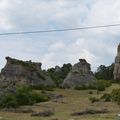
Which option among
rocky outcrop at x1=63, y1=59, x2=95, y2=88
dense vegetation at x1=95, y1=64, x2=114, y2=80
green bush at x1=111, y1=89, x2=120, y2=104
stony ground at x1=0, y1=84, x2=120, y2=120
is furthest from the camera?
dense vegetation at x1=95, y1=64, x2=114, y2=80

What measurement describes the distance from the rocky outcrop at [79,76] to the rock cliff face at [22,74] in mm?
2964

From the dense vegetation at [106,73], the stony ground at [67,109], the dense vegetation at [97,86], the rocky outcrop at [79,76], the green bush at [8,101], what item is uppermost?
the dense vegetation at [106,73]

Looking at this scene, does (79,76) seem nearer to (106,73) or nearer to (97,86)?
(97,86)

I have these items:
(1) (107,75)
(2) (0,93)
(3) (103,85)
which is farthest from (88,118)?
(1) (107,75)

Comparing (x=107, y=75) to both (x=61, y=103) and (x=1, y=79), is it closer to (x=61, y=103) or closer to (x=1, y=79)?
(x=1, y=79)

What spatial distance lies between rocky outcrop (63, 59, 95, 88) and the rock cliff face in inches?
117

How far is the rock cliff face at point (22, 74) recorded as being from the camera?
6153 centimetres

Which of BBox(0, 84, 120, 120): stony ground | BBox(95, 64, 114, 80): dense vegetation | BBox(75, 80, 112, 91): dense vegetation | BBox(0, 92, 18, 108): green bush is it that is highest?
BBox(95, 64, 114, 80): dense vegetation

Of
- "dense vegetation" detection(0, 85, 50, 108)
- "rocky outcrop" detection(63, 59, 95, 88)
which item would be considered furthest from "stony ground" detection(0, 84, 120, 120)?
"rocky outcrop" detection(63, 59, 95, 88)

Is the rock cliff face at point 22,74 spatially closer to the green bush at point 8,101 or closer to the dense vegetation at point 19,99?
the dense vegetation at point 19,99

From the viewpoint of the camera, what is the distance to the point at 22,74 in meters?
62.5

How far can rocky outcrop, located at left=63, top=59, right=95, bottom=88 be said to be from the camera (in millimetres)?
66625

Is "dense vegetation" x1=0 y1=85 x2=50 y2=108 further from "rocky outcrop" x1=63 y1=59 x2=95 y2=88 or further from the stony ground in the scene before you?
"rocky outcrop" x1=63 y1=59 x2=95 y2=88

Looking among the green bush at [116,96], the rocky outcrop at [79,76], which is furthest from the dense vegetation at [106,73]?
the green bush at [116,96]
